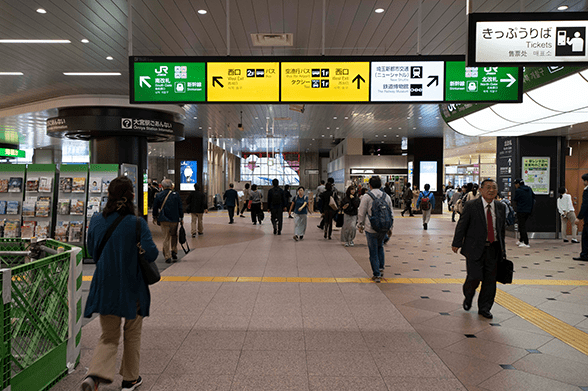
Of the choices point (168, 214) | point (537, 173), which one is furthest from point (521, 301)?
point (537, 173)

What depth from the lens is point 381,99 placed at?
15.6 feet

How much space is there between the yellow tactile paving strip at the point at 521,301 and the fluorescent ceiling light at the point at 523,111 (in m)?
3.45

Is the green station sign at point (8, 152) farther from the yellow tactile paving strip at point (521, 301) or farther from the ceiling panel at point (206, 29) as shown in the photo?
the yellow tactile paving strip at point (521, 301)

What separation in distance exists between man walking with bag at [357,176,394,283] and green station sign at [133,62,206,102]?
2.77m

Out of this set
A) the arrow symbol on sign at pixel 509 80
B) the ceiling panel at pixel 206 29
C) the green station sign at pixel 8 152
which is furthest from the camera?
the green station sign at pixel 8 152

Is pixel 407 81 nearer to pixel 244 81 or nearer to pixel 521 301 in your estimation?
pixel 244 81

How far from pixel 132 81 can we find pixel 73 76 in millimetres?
5719

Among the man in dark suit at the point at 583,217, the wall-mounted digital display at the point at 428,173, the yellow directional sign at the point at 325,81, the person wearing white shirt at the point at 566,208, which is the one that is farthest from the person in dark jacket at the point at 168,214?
the wall-mounted digital display at the point at 428,173

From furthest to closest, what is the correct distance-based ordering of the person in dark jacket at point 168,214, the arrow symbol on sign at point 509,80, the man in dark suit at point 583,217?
the man in dark suit at point 583,217, the person in dark jacket at point 168,214, the arrow symbol on sign at point 509,80

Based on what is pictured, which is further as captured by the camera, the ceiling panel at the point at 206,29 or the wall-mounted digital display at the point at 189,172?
the wall-mounted digital display at the point at 189,172

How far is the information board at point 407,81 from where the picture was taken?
4699 mm

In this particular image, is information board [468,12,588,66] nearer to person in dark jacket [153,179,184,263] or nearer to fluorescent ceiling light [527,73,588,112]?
fluorescent ceiling light [527,73,588,112]

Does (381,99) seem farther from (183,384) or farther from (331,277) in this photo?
(183,384)

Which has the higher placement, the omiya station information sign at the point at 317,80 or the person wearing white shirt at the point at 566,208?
the omiya station information sign at the point at 317,80
